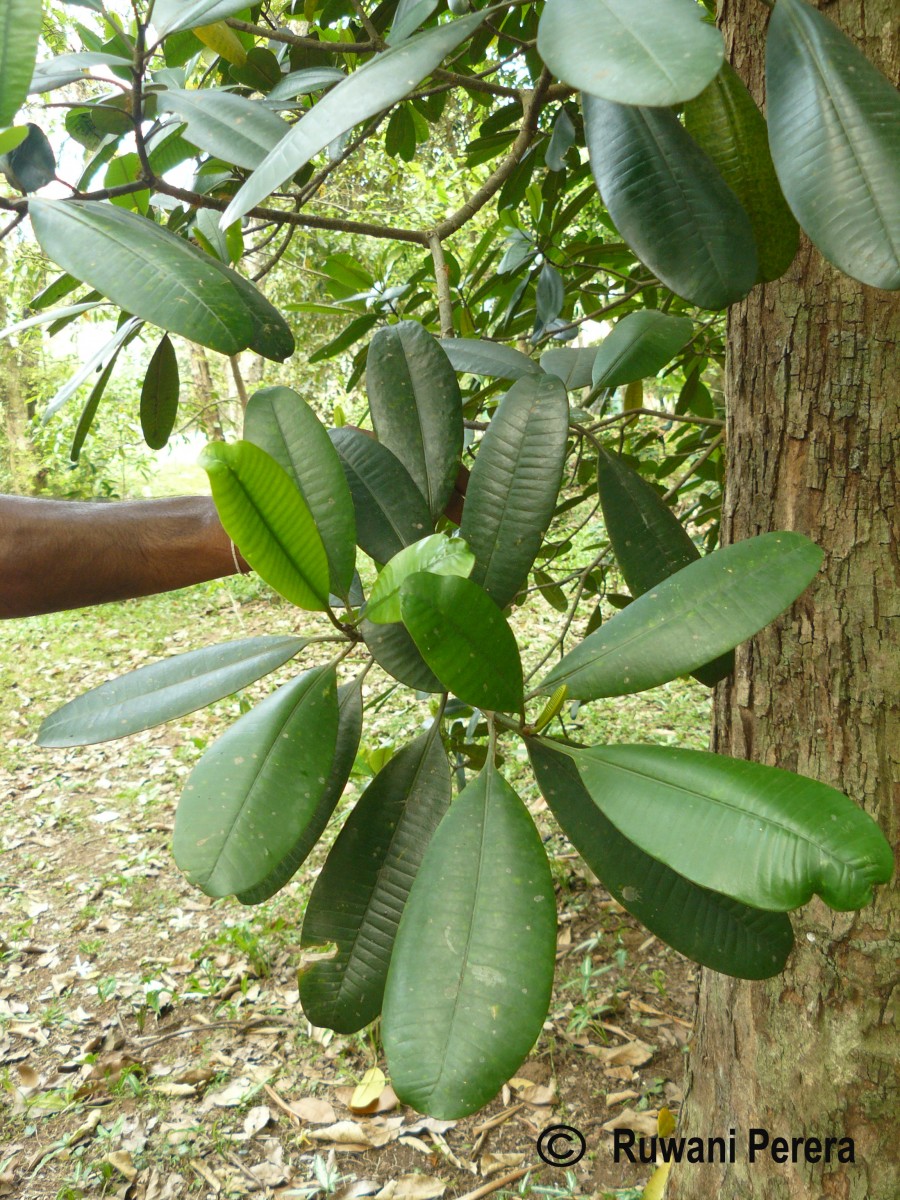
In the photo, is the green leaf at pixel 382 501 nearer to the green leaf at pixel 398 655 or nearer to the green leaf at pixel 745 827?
the green leaf at pixel 398 655

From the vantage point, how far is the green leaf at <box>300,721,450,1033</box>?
536mm

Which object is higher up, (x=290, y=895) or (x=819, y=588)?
(x=819, y=588)

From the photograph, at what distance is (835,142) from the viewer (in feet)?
1.28

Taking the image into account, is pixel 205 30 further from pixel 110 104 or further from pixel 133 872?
pixel 133 872

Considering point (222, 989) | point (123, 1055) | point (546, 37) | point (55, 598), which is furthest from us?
point (222, 989)

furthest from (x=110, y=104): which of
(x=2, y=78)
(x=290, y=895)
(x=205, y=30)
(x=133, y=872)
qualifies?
(x=133, y=872)

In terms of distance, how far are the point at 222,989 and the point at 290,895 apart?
33 centimetres

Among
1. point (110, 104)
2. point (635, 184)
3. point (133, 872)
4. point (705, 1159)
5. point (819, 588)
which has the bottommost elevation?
point (133, 872)

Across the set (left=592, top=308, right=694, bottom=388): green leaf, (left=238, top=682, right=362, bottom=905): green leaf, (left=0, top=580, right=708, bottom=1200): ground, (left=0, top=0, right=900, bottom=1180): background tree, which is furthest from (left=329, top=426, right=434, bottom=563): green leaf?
(left=0, top=580, right=708, bottom=1200): ground

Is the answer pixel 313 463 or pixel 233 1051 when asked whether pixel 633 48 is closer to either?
pixel 313 463

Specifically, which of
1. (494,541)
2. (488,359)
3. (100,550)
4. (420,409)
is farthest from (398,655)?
(100,550)

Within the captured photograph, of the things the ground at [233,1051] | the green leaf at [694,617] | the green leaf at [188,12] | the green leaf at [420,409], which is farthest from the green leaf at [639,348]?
the ground at [233,1051]

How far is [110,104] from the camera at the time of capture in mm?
682

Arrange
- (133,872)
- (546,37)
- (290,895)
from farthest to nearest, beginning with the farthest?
(133,872) < (290,895) < (546,37)
